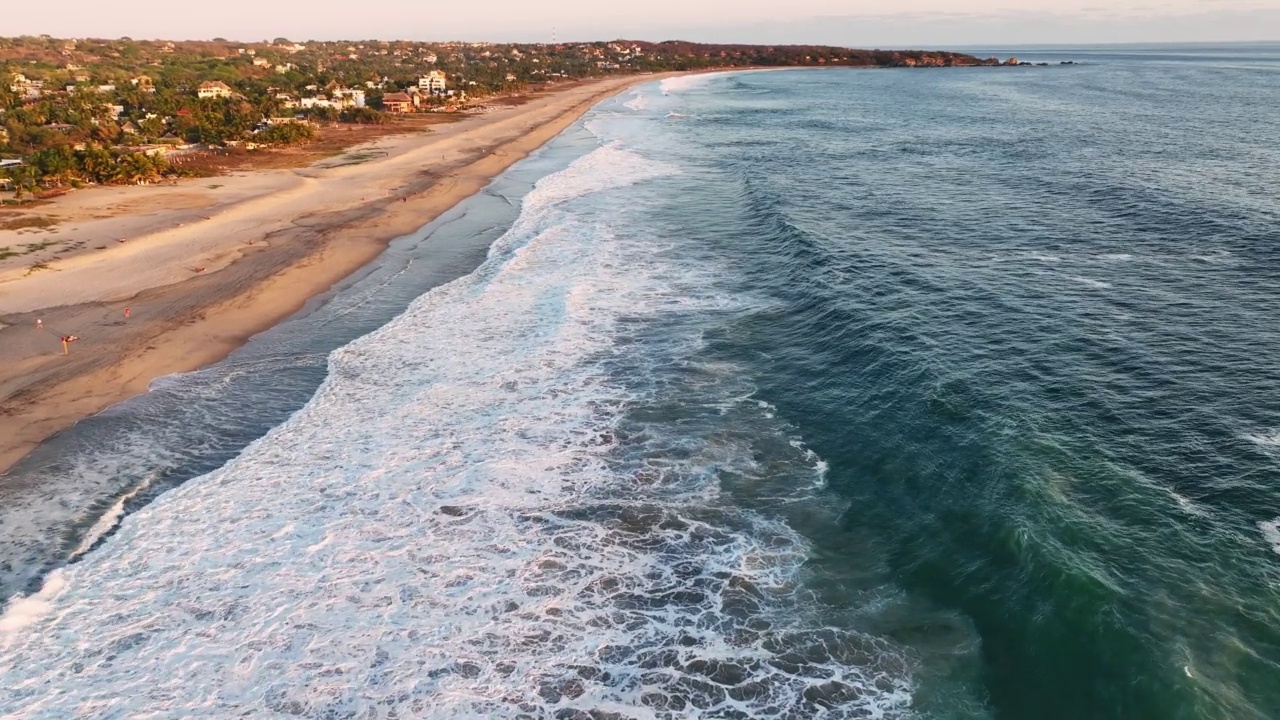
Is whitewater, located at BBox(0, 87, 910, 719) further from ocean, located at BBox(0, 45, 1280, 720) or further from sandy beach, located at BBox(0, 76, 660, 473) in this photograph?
sandy beach, located at BBox(0, 76, 660, 473)

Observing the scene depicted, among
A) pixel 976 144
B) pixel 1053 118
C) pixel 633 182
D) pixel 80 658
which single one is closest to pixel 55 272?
pixel 80 658

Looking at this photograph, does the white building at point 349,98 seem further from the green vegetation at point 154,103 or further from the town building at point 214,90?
the town building at point 214,90

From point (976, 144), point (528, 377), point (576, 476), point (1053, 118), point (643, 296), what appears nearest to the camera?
point (576, 476)

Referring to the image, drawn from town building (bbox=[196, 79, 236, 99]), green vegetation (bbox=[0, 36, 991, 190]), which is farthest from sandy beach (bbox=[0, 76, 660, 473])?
town building (bbox=[196, 79, 236, 99])

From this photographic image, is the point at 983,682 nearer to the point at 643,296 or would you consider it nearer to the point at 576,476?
the point at 576,476

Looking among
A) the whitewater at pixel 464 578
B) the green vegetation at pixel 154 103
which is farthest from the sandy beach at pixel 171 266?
the whitewater at pixel 464 578

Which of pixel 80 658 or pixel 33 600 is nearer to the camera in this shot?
pixel 80 658

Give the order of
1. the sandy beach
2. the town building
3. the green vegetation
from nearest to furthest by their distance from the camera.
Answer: the sandy beach → the green vegetation → the town building
